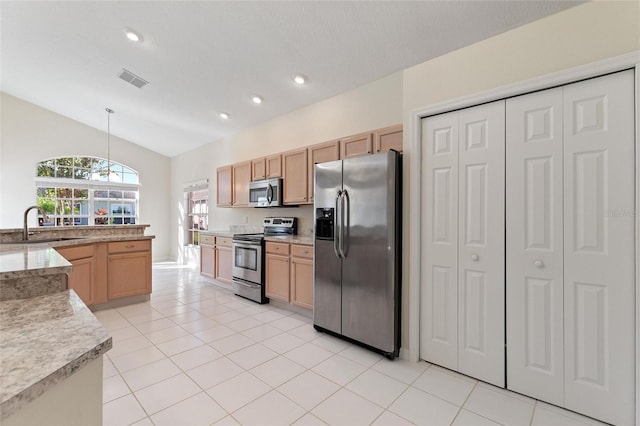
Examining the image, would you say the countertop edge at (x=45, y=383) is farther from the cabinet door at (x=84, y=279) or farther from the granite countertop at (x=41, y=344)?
the cabinet door at (x=84, y=279)


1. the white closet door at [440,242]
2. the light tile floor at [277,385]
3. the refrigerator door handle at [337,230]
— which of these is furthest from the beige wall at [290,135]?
the light tile floor at [277,385]

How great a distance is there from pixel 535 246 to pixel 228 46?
10.9 feet

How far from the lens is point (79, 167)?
6543mm

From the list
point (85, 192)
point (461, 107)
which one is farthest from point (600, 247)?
point (85, 192)

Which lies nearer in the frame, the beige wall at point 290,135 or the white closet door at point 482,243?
the white closet door at point 482,243

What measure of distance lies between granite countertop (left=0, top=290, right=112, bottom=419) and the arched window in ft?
18.9

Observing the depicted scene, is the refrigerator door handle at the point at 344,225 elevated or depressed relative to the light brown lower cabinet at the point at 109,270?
elevated

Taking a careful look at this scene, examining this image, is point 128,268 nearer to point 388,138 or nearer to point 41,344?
point 41,344

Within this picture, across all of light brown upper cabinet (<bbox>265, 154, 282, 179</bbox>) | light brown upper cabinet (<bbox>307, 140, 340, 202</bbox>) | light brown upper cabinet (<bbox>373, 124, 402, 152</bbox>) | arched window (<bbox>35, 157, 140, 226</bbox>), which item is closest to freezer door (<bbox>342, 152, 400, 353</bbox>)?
light brown upper cabinet (<bbox>373, 124, 402, 152</bbox>)

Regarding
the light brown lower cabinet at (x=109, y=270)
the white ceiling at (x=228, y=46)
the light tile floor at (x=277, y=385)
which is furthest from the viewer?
the light brown lower cabinet at (x=109, y=270)

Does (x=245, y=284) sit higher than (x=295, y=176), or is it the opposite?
(x=295, y=176)

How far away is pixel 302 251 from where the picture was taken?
3.45 meters

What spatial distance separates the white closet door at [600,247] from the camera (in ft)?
5.63

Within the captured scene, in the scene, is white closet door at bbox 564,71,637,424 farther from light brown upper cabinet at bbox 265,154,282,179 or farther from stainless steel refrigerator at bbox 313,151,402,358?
light brown upper cabinet at bbox 265,154,282,179
